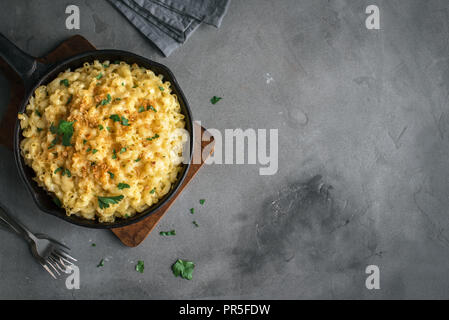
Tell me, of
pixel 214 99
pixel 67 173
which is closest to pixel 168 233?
pixel 67 173

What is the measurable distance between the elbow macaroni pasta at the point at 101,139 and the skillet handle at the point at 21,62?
0.14 meters

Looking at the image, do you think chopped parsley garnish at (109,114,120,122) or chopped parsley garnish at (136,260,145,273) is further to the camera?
chopped parsley garnish at (136,260,145,273)

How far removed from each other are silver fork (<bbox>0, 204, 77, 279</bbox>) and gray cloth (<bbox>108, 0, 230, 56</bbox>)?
2210 millimetres

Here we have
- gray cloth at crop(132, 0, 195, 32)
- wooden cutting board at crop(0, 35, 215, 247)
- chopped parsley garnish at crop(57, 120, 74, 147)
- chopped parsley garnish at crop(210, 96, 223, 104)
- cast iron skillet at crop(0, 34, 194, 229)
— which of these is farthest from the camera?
chopped parsley garnish at crop(210, 96, 223, 104)

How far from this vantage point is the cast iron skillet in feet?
11.5

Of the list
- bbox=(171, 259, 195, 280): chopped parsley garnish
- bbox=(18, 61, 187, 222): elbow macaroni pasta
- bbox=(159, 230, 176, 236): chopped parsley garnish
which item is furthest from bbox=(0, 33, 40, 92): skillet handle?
bbox=(171, 259, 195, 280): chopped parsley garnish

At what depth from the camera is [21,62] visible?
11.6 ft

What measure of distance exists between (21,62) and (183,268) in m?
2.48

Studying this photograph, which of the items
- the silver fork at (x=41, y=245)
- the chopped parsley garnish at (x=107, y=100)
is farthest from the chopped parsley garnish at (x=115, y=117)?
the silver fork at (x=41, y=245)

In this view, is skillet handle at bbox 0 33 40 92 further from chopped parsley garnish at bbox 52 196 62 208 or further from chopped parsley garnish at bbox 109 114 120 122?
chopped parsley garnish at bbox 52 196 62 208

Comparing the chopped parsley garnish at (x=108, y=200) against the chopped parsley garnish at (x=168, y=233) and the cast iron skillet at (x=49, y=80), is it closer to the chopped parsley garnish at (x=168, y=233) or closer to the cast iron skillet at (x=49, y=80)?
the cast iron skillet at (x=49, y=80)

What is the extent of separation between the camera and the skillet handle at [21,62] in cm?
353

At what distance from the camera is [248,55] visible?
4348 mm
